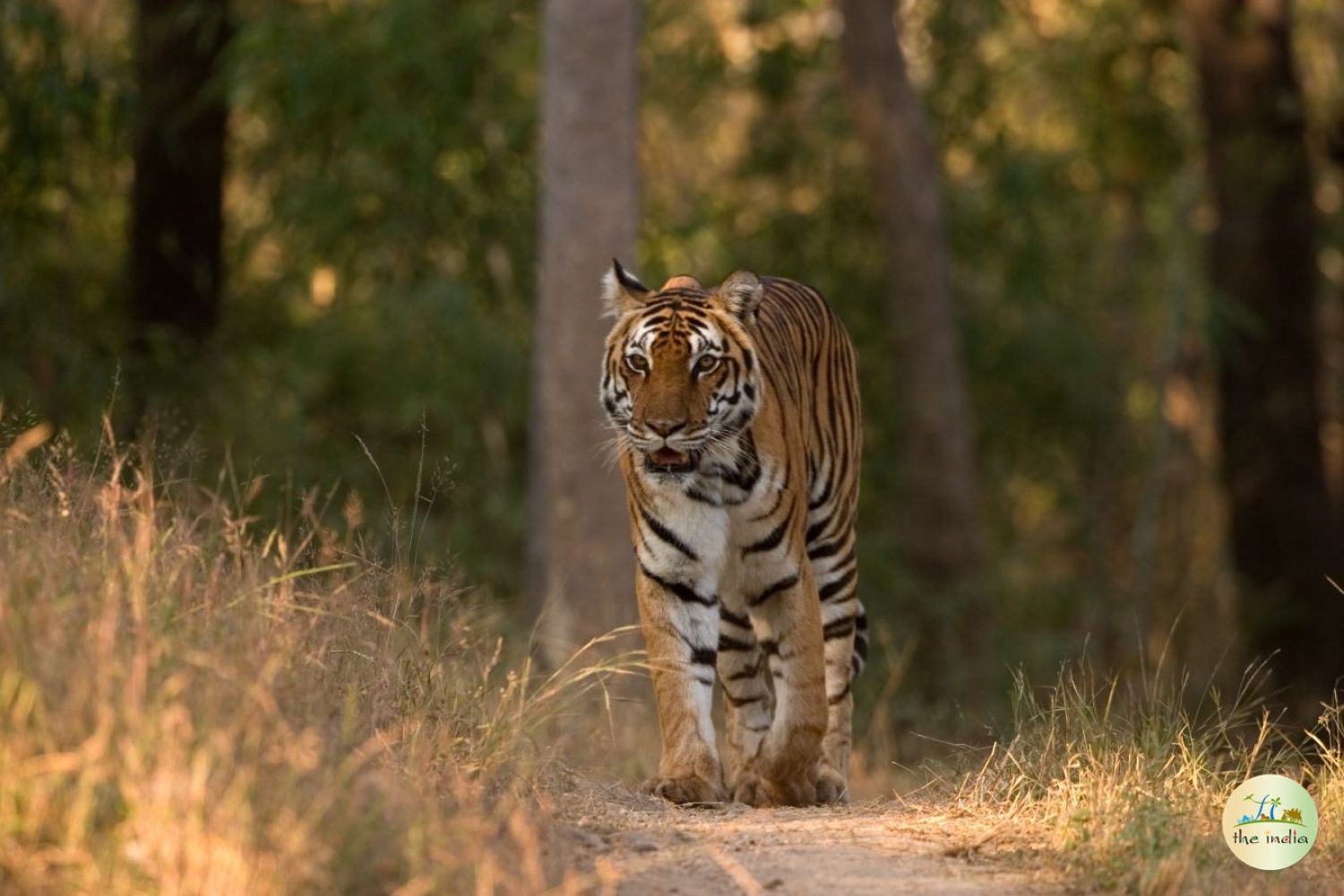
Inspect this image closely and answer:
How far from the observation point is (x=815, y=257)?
18.9 metres

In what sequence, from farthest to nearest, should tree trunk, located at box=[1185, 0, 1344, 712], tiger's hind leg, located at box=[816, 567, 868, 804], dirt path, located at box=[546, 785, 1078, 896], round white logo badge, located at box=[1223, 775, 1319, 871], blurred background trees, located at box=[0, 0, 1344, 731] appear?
tree trunk, located at box=[1185, 0, 1344, 712] → blurred background trees, located at box=[0, 0, 1344, 731] → tiger's hind leg, located at box=[816, 567, 868, 804] → round white logo badge, located at box=[1223, 775, 1319, 871] → dirt path, located at box=[546, 785, 1078, 896]

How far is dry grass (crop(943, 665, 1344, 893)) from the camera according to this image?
4.98 metres

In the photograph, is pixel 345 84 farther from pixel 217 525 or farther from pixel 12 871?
pixel 12 871

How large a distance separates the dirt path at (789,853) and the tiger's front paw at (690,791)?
27 centimetres

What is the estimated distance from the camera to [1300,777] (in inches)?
238

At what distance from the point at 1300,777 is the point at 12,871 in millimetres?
3813

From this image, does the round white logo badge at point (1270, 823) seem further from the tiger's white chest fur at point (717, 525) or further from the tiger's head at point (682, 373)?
the tiger's head at point (682, 373)

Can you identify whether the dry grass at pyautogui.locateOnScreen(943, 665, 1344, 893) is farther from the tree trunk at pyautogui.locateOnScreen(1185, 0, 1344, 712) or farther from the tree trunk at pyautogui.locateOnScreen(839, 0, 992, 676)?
the tree trunk at pyautogui.locateOnScreen(839, 0, 992, 676)

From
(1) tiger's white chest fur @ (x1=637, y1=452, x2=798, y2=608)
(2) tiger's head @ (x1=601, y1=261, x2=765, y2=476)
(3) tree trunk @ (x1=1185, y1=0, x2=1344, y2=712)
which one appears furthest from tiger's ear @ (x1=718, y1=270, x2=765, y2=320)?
(3) tree trunk @ (x1=1185, y1=0, x2=1344, y2=712)

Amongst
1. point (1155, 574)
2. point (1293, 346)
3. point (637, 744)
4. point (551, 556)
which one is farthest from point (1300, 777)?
point (1155, 574)

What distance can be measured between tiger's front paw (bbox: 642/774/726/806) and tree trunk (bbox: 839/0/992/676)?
10103 millimetres

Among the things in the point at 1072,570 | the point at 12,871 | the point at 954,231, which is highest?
the point at 954,231

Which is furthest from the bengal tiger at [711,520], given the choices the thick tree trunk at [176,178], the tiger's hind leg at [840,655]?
the thick tree trunk at [176,178]

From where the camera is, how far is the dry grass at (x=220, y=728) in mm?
3904
